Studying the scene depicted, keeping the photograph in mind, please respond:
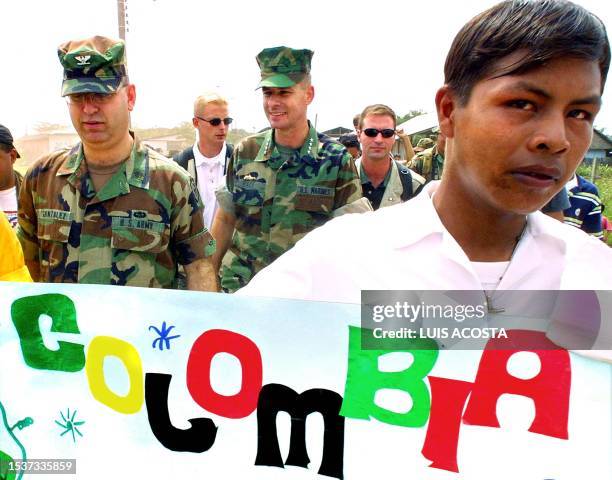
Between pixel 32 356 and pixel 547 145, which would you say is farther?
pixel 32 356

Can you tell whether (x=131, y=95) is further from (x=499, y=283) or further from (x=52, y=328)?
(x=499, y=283)

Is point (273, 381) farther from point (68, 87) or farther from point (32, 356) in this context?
point (68, 87)

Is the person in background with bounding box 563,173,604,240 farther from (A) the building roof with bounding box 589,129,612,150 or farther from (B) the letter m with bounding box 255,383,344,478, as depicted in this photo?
(A) the building roof with bounding box 589,129,612,150

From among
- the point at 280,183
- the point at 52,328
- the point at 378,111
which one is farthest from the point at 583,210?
the point at 52,328

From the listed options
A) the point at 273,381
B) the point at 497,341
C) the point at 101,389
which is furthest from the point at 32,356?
the point at 497,341

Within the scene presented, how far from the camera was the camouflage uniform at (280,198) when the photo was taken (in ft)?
12.2

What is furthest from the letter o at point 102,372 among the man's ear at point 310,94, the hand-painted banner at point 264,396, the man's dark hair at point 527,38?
the man's ear at point 310,94

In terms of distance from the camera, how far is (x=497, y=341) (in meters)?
1.42

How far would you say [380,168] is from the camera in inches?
187

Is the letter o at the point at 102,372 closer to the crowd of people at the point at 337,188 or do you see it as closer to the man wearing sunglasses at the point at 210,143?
the crowd of people at the point at 337,188

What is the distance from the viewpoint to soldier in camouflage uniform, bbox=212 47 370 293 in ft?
12.2

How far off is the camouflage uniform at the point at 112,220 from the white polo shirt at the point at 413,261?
4.69 feet

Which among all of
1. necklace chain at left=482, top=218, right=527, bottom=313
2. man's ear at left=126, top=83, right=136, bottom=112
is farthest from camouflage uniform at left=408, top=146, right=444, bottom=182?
necklace chain at left=482, top=218, right=527, bottom=313

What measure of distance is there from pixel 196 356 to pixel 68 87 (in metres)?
1.72
